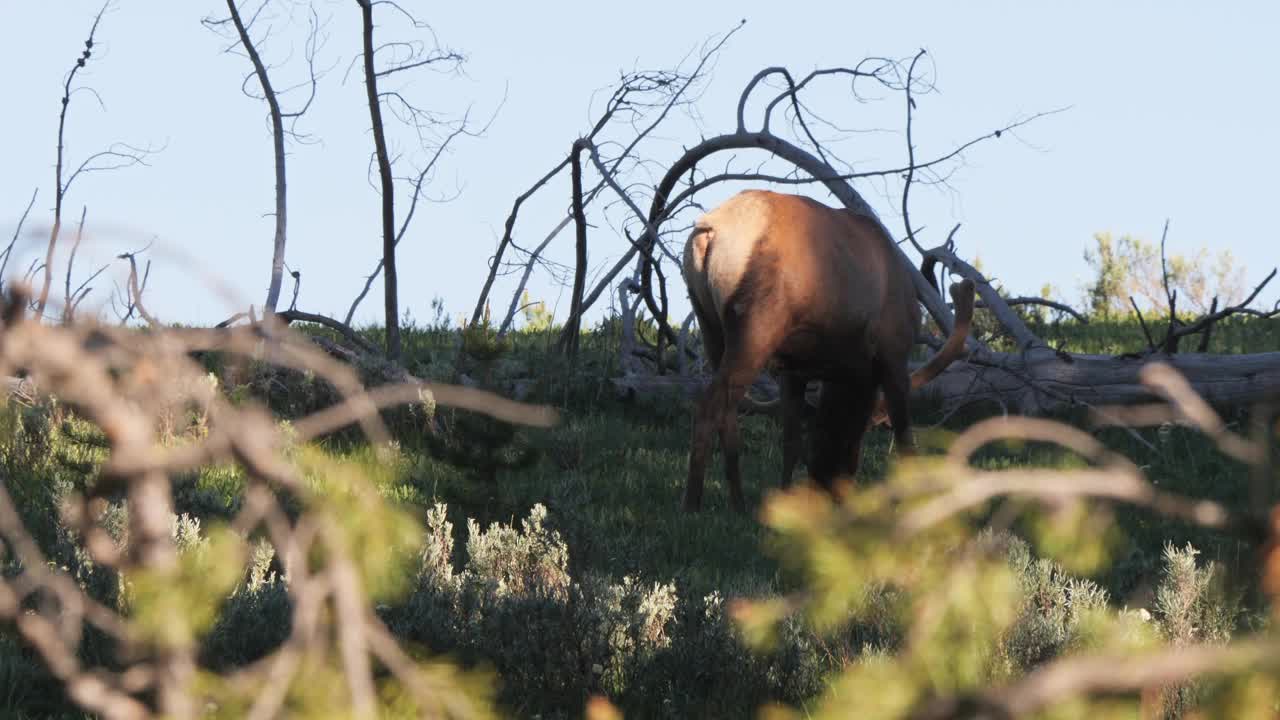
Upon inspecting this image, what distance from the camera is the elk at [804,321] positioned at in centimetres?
823

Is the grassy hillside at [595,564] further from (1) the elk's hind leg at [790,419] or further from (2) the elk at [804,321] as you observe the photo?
(2) the elk at [804,321]

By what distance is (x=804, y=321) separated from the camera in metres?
8.45

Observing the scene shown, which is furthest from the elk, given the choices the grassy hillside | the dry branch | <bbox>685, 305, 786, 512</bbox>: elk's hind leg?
the dry branch

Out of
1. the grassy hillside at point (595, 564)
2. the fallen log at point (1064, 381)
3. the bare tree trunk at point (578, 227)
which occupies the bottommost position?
the grassy hillside at point (595, 564)

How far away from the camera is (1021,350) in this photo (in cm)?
1150

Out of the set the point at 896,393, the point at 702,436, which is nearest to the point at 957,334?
the point at 896,393

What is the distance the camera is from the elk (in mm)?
8227

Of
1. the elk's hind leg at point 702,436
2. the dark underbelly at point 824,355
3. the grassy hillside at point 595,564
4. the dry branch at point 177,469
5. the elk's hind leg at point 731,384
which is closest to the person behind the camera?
the dry branch at point 177,469

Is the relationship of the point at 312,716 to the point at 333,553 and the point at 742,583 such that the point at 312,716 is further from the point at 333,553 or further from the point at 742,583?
the point at 742,583

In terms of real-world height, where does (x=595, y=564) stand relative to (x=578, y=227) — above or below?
below

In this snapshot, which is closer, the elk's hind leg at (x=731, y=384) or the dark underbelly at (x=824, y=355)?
the elk's hind leg at (x=731, y=384)

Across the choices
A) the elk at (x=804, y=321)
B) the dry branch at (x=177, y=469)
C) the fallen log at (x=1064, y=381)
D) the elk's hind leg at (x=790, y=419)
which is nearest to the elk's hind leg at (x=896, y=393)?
the elk at (x=804, y=321)

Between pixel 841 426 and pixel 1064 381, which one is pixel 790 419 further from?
pixel 1064 381

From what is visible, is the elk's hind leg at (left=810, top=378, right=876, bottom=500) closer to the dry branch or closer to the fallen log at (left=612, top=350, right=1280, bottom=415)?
the fallen log at (left=612, top=350, right=1280, bottom=415)
